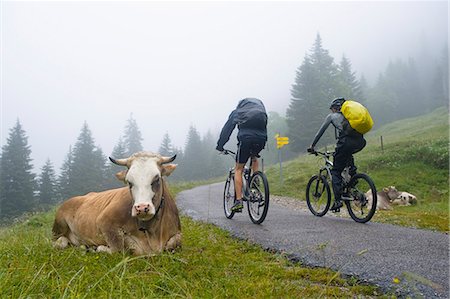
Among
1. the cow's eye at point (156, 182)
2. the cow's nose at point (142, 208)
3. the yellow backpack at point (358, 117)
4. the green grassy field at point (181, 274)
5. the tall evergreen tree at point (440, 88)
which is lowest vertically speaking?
the green grassy field at point (181, 274)

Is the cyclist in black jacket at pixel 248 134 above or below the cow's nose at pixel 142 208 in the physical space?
above

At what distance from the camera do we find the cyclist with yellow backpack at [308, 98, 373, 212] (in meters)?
6.81

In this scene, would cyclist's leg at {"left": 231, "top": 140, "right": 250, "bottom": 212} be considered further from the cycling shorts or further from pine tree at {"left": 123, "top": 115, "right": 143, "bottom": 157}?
pine tree at {"left": 123, "top": 115, "right": 143, "bottom": 157}

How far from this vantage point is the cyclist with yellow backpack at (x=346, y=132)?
22.4ft

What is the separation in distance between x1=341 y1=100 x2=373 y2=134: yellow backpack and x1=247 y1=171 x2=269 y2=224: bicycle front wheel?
6.59ft

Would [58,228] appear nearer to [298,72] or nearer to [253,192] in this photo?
[253,192]

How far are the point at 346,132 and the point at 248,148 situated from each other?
6.52 feet

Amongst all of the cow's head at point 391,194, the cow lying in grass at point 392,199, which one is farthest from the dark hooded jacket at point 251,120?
the cow's head at point 391,194

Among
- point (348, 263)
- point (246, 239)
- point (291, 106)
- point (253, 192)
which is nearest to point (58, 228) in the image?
point (246, 239)

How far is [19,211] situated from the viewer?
43.4 meters

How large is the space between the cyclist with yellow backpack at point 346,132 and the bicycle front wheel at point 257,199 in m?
Result: 1.68

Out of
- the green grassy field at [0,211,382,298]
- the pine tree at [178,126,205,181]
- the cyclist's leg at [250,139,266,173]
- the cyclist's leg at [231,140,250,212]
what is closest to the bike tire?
the cyclist's leg at [250,139,266,173]

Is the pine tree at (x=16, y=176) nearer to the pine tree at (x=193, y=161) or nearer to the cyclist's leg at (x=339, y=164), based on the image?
the pine tree at (x=193, y=161)

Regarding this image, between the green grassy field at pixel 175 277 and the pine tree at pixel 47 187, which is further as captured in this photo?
the pine tree at pixel 47 187
